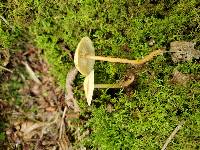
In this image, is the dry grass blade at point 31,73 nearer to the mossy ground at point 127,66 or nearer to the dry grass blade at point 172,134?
the mossy ground at point 127,66

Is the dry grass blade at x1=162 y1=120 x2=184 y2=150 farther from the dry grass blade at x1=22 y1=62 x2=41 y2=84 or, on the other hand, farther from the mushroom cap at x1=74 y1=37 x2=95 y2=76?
the dry grass blade at x1=22 y1=62 x2=41 y2=84

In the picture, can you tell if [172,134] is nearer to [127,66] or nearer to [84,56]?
[127,66]

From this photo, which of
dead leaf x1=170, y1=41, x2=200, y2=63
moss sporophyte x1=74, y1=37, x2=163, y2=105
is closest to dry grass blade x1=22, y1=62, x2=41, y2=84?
moss sporophyte x1=74, y1=37, x2=163, y2=105

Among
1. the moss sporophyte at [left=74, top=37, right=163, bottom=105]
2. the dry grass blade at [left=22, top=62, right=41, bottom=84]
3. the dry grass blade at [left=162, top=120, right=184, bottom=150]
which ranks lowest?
the dry grass blade at [left=162, top=120, right=184, bottom=150]

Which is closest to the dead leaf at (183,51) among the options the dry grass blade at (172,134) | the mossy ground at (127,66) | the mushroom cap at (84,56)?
the mossy ground at (127,66)

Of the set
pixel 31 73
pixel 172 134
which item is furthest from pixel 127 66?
pixel 31 73

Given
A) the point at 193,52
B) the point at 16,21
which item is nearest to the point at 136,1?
the point at 193,52
